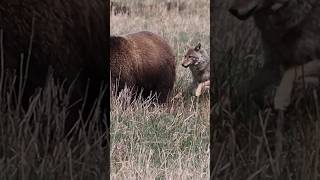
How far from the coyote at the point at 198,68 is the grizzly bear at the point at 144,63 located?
0.34 ft

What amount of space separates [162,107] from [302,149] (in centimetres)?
73

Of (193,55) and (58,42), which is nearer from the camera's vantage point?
Answer: (58,42)

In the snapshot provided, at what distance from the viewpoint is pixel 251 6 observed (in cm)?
293

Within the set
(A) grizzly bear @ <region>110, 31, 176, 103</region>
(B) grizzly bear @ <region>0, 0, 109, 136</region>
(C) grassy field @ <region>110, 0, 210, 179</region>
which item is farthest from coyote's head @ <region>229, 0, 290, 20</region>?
(B) grizzly bear @ <region>0, 0, 109, 136</region>

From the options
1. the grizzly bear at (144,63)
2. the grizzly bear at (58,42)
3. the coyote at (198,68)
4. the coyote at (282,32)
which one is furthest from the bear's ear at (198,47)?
the grizzly bear at (58,42)

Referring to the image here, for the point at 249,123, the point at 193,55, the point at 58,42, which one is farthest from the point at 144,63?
the point at 249,123

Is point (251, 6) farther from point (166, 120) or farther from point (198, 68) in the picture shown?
point (166, 120)

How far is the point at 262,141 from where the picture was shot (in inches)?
115

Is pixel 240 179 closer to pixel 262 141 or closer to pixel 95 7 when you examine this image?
pixel 262 141

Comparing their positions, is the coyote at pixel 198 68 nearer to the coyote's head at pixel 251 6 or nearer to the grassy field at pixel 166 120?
the grassy field at pixel 166 120

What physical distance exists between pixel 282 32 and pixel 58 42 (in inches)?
40.4

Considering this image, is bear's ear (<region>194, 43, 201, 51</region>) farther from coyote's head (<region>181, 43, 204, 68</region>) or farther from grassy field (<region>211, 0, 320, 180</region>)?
grassy field (<region>211, 0, 320, 180</region>)

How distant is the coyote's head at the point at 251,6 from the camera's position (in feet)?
9.44

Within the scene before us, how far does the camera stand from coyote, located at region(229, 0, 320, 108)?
2.87m
